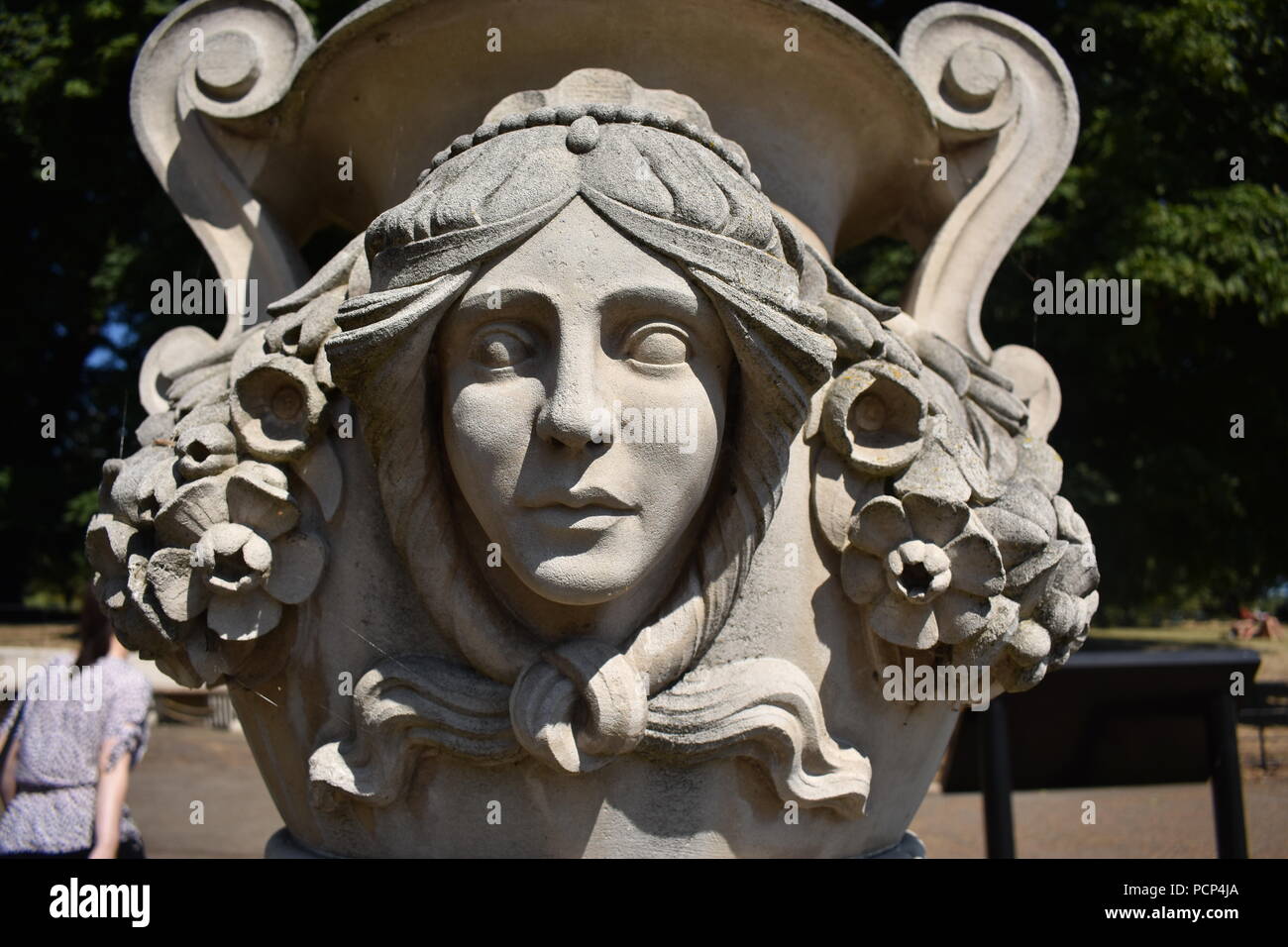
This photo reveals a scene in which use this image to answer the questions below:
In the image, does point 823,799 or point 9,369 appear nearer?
point 823,799

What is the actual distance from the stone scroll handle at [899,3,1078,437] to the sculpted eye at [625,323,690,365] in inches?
44.0

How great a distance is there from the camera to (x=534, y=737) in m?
2.07

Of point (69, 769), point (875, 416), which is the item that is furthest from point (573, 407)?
point (69, 769)

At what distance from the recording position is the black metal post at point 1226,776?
4359 mm

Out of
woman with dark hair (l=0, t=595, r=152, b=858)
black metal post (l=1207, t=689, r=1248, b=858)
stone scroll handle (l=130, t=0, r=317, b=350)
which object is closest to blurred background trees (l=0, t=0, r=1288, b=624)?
black metal post (l=1207, t=689, r=1248, b=858)

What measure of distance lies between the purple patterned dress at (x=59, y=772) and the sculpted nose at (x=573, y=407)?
87.5 inches

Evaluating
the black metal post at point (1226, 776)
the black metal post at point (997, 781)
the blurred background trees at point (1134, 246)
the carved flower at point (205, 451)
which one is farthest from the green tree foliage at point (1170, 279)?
the carved flower at point (205, 451)

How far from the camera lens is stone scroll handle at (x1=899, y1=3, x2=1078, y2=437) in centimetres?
289

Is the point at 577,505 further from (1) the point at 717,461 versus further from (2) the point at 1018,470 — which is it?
(2) the point at 1018,470

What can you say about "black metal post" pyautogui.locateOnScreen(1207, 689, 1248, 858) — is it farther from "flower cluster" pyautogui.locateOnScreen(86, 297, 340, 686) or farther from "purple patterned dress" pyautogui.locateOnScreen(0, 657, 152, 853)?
"purple patterned dress" pyautogui.locateOnScreen(0, 657, 152, 853)

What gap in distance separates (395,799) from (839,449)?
114 centimetres

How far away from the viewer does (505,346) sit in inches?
80.4

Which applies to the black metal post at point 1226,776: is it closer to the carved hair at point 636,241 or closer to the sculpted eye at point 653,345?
the carved hair at point 636,241

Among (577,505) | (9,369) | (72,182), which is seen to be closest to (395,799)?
(577,505)
